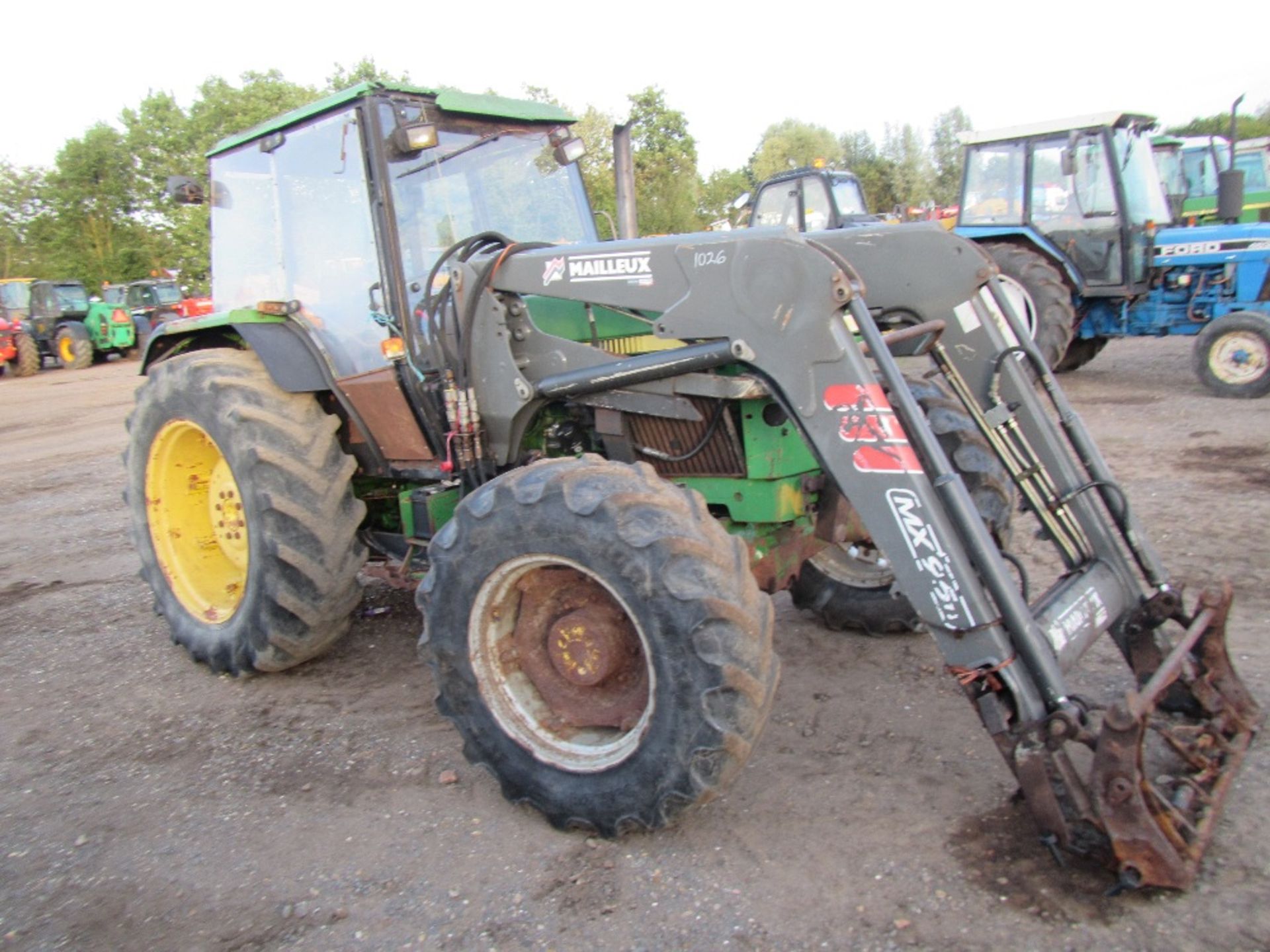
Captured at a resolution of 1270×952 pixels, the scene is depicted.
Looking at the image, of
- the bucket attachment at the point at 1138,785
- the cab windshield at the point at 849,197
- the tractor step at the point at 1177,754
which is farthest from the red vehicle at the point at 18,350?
the bucket attachment at the point at 1138,785

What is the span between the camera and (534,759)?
3.23 metres

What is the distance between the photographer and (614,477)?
3.02 meters

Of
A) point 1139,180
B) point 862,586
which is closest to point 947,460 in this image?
point 862,586

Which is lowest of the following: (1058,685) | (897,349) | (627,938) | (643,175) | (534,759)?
(627,938)

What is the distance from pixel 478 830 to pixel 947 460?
1905mm

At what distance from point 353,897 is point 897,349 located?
2600 millimetres

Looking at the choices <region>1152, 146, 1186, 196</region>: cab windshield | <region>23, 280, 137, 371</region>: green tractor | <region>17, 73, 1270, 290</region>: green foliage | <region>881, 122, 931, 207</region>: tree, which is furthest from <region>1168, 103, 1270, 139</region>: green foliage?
<region>23, 280, 137, 371</region>: green tractor

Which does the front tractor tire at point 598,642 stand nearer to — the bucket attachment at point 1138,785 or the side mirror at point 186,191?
the bucket attachment at point 1138,785

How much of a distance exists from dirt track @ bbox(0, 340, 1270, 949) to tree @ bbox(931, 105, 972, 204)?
36.6 m

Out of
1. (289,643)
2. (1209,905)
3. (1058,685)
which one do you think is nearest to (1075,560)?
(1058,685)

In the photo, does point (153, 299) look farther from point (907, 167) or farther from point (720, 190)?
point (907, 167)

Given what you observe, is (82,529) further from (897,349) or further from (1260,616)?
(1260,616)

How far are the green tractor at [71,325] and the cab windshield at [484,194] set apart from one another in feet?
72.3

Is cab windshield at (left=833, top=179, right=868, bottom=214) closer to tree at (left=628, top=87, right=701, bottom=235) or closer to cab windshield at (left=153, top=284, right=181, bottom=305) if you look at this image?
tree at (left=628, top=87, right=701, bottom=235)
